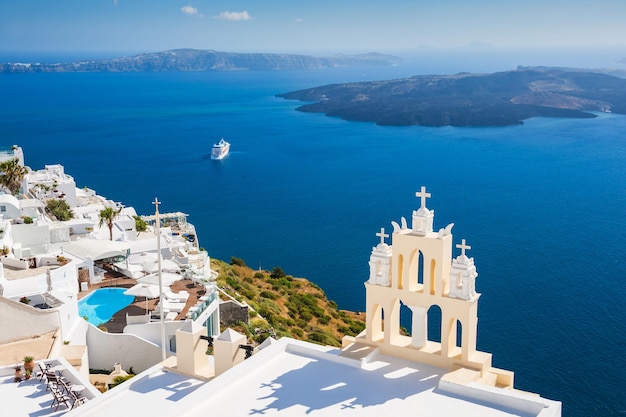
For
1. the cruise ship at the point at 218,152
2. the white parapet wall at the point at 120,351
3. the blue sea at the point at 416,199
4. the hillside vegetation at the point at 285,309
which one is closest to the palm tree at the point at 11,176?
the hillside vegetation at the point at 285,309

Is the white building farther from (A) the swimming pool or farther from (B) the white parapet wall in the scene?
(A) the swimming pool

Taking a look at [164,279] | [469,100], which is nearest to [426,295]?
[164,279]

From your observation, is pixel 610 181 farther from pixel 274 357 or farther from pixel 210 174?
pixel 274 357

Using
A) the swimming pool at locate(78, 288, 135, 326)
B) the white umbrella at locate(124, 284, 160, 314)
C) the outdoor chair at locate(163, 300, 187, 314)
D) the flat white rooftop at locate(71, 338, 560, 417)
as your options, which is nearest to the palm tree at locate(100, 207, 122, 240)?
the swimming pool at locate(78, 288, 135, 326)

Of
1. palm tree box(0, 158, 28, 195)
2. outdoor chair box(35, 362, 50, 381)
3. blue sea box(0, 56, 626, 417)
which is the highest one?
palm tree box(0, 158, 28, 195)

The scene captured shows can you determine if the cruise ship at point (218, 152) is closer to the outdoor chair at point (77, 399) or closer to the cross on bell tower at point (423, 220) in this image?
the outdoor chair at point (77, 399)
